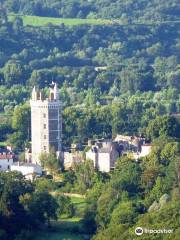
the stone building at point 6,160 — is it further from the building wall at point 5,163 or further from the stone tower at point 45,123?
the stone tower at point 45,123

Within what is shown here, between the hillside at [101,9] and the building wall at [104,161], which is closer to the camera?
the building wall at [104,161]

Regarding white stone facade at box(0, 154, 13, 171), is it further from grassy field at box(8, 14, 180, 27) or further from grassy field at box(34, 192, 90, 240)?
grassy field at box(8, 14, 180, 27)

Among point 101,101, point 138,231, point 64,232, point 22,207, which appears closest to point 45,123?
point 22,207

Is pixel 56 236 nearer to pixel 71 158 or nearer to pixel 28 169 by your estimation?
pixel 28 169

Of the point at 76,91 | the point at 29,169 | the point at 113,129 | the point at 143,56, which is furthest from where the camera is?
the point at 143,56

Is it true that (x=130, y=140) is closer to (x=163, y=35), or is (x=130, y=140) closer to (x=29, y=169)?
(x=29, y=169)

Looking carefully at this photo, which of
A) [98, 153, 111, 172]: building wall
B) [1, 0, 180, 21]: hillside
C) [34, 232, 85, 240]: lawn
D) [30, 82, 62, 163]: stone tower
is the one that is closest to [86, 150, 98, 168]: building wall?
[98, 153, 111, 172]: building wall

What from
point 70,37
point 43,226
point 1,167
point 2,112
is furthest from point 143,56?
point 43,226

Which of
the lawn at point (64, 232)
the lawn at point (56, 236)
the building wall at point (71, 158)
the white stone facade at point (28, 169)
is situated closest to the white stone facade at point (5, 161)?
the white stone facade at point (28, 169)
